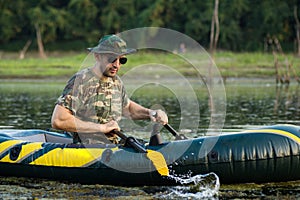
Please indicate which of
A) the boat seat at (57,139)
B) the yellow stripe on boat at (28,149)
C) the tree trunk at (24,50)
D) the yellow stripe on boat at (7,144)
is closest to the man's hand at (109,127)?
the yellow stripe on boat at (28,149)

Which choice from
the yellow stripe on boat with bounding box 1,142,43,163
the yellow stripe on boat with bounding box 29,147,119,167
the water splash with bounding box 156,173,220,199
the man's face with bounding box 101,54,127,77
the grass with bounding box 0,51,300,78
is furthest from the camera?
the grass with bounding box 0,51,300,78

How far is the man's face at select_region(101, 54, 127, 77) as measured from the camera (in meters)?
9.60

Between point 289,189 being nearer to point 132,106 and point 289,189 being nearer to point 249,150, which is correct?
point 249,150

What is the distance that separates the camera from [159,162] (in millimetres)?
9516

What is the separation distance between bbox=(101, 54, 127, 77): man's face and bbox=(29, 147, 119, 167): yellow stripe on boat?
91cm

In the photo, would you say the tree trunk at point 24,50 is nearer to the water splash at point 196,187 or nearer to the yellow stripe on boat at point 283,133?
the water splash at point 196,187

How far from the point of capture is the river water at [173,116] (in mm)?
9234

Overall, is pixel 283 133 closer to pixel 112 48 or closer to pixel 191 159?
pixel 191 159

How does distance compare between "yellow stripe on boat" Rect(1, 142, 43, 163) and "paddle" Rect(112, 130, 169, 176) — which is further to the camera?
"yellow stripe on boat" Rect(1, 142, 43, 163)

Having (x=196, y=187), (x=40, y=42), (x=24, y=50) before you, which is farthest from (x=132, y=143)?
(x=24, y=50)

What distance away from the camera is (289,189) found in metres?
9.34

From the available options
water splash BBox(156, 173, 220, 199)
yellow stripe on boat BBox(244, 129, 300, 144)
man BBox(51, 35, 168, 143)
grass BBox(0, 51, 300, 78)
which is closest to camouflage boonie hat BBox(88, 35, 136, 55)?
man BBox(51, 35, 168, 143)

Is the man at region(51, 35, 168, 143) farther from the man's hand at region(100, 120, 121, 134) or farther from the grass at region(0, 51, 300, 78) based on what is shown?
the grass at region(0, 51, 300, 78)

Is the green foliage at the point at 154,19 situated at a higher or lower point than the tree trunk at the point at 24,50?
higher
